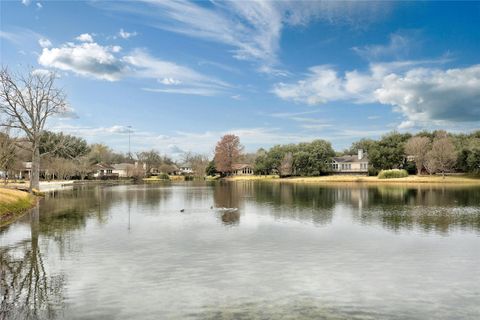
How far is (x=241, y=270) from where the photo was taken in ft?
54.7

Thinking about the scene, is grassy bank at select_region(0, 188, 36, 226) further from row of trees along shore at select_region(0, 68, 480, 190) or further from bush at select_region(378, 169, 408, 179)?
bush at select_region(378, 169, 408, 179)

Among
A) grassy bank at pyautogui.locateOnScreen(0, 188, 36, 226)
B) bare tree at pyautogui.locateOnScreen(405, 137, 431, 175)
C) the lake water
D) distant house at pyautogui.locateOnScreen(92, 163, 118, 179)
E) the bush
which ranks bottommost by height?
the lake water

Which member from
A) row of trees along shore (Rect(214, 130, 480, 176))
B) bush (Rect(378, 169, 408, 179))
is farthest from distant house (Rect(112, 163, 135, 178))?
bush (Rect(378, 169, 408, 179))

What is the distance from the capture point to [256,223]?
3088 cm

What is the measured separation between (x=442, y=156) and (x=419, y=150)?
24.9 feet

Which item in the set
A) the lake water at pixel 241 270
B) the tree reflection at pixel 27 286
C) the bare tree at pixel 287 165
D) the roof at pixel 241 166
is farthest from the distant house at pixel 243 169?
the tree reflection at pixel 27 286

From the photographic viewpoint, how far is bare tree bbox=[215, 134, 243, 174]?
147 meters

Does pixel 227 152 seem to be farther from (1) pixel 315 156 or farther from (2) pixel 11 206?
(2) pixel 11 206

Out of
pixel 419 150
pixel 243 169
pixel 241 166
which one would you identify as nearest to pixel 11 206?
pixel 419 150

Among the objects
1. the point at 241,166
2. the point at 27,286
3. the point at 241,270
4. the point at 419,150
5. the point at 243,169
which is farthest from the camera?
the point at 243,169

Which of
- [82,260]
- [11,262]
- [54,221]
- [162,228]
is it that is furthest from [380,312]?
[54,221]

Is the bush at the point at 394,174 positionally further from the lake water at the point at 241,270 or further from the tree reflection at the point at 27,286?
the tree reflection at the point at 27,286

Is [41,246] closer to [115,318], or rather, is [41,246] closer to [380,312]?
[115,318]

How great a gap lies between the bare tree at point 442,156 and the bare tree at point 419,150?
3.36 m
